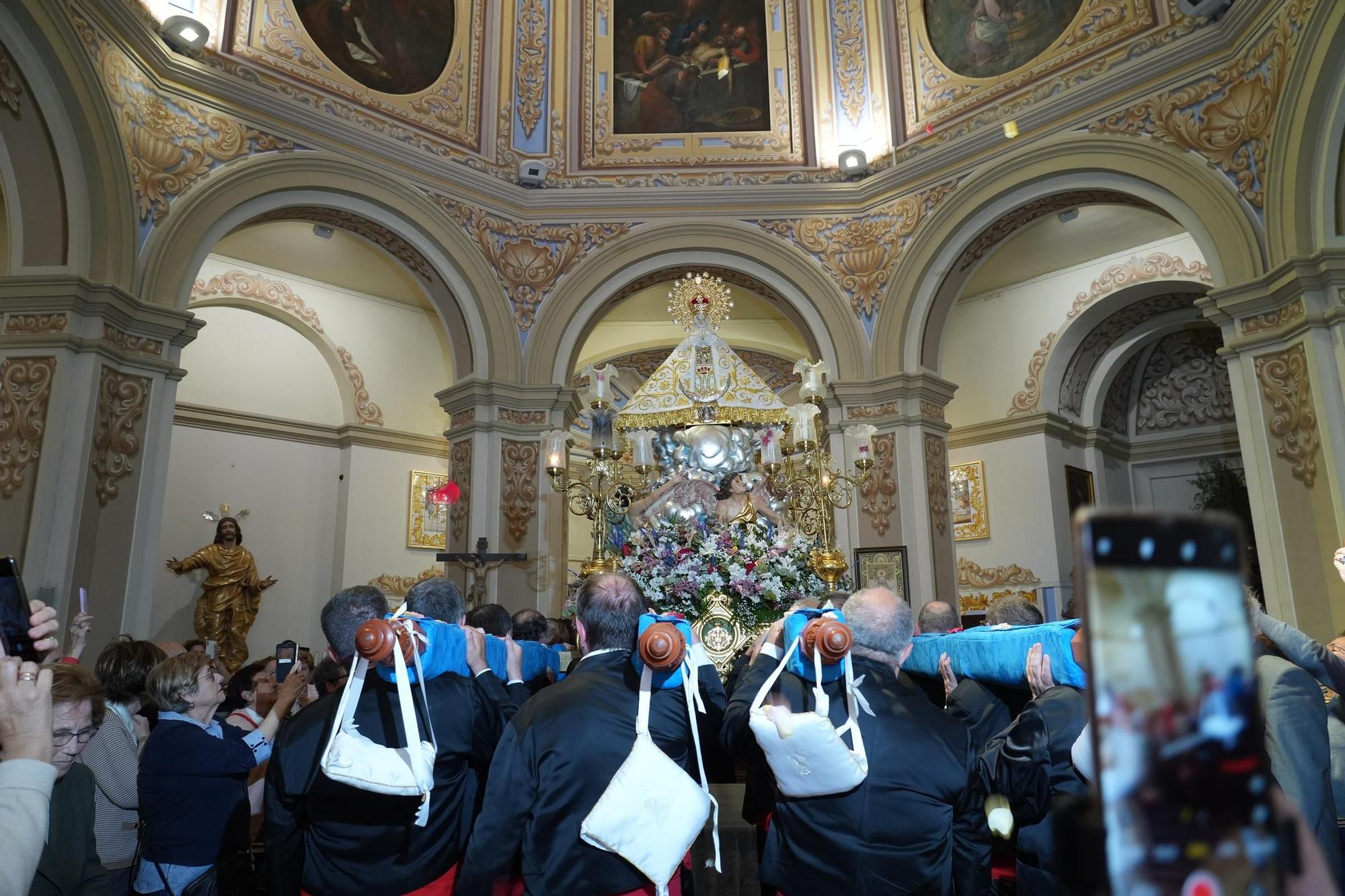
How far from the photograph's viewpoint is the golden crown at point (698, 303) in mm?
7934

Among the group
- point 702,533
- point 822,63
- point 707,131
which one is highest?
point 822,63

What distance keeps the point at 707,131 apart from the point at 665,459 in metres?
5.30

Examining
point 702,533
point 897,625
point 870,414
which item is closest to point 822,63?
Answer: point 870,414

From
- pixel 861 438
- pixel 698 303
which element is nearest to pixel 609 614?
pixel 861 438

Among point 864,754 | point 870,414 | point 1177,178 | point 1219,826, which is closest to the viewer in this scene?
point 1219,826

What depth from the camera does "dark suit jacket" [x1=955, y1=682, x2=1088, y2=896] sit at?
8.16 ft

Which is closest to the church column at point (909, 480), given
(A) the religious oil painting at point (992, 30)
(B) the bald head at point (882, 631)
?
(A) the religious oil painting at point (992, 30)

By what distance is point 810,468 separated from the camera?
6840 mm

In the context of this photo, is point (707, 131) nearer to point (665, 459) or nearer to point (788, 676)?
point (665, 459)

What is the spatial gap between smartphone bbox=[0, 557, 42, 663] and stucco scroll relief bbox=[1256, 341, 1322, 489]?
7840 millimetres

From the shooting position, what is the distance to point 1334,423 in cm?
678

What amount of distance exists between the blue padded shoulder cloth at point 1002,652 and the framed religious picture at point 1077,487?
29.4 ft

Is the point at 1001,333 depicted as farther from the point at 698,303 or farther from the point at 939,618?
the point at 939,618

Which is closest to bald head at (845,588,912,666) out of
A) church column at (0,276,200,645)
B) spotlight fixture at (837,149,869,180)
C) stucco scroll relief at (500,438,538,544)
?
church column at (0,276,200,645)
